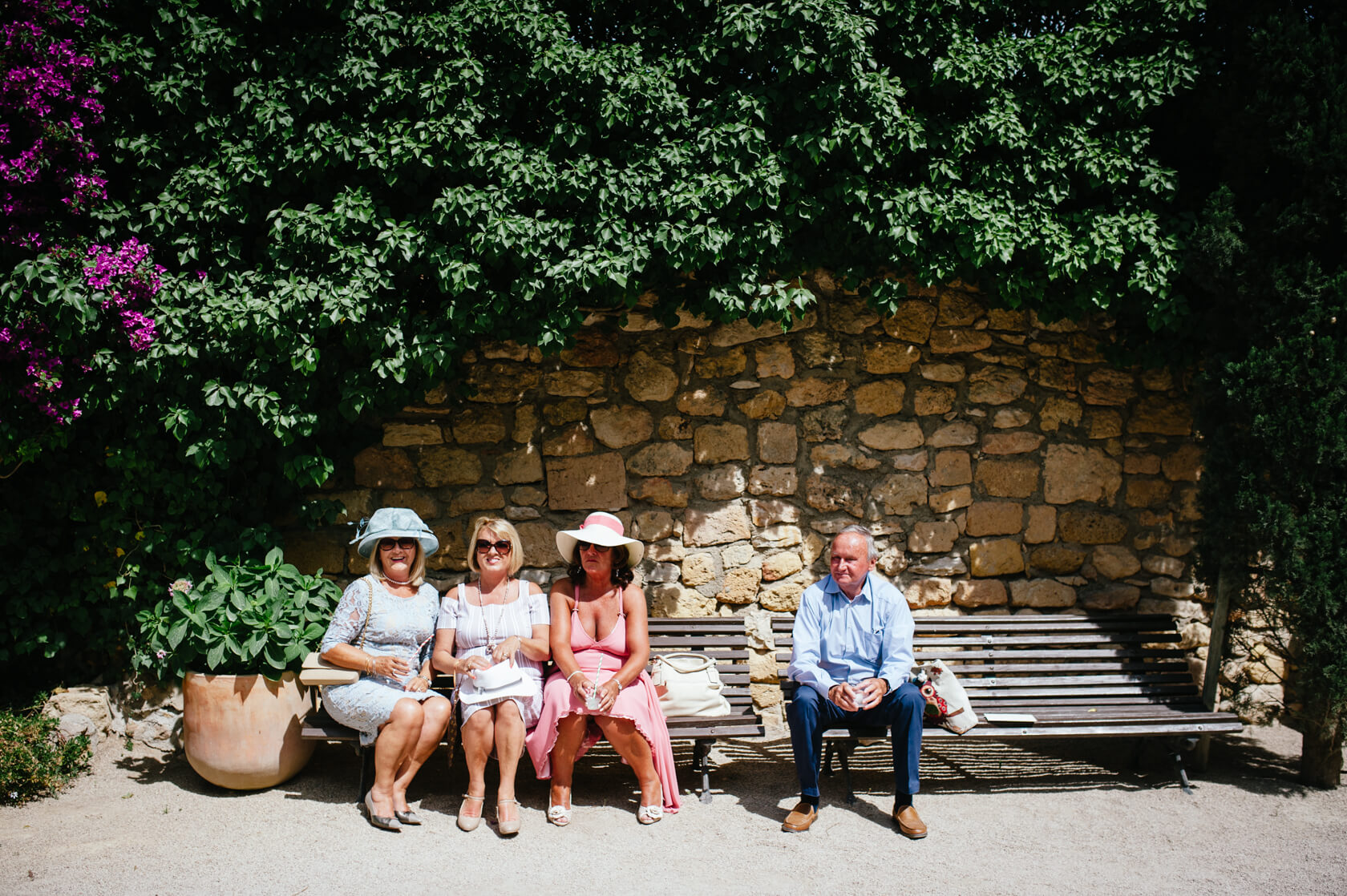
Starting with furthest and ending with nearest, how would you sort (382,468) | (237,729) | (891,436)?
(891,436) < (382,468) < (237,729)

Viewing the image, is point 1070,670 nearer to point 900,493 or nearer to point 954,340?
point 900,493

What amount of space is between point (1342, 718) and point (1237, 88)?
3234 millimetres

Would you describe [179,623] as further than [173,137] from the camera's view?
No

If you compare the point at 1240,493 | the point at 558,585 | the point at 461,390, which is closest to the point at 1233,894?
the point at 1240,493

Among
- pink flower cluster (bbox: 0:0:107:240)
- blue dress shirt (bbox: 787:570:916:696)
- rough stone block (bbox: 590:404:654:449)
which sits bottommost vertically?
blue dress shirt (bbox: 787:570:916:696)

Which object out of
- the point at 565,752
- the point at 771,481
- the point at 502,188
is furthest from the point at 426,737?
the point at 502,188

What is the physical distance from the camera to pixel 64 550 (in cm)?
465

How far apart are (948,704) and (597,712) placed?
169 cm

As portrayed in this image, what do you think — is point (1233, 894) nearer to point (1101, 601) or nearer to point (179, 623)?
point (1101, 601)

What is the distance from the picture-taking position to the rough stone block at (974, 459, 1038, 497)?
505 centimetres

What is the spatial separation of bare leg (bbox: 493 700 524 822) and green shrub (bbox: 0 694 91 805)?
2219mm

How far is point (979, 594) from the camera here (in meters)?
5.04

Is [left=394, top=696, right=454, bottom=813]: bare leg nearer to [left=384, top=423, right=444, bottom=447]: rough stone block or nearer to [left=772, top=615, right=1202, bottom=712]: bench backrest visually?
[left=384, top=423, right=444, bottom=447]: rough stone block

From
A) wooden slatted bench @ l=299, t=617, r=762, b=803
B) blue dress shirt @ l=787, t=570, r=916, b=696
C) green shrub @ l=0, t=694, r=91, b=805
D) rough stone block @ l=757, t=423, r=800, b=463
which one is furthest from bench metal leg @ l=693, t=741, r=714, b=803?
green shrub @ l=0, t=694, r=91, b=805
